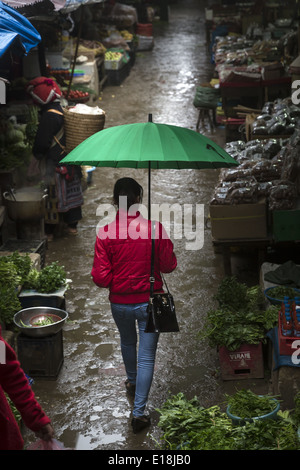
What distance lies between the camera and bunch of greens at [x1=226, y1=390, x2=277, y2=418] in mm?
4758

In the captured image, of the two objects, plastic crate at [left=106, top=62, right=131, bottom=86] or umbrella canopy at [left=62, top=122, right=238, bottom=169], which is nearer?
umbrella canopy at [left=62, top=122, right=238, bottom=169]

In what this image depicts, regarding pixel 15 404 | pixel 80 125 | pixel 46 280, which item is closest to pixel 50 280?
pixel 46 280

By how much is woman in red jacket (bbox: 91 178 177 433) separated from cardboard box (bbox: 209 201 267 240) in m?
2.14

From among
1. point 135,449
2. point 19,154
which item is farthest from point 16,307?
point 19,154

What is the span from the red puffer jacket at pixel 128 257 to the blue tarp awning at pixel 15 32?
2.38 metres

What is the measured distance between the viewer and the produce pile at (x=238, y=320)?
236 inches

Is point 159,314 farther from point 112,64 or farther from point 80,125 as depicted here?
point 112,64

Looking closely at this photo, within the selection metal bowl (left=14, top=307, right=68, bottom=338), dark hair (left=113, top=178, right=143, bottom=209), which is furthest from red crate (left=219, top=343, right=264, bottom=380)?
dark hair (left=113, top=178, right=143, bottom=209)

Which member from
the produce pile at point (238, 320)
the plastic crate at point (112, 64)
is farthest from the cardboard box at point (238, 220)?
the plastic crate at point (112, 64)

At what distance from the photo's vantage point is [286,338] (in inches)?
216

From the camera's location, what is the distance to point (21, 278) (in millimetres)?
6789

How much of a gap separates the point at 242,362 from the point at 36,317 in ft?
6.47

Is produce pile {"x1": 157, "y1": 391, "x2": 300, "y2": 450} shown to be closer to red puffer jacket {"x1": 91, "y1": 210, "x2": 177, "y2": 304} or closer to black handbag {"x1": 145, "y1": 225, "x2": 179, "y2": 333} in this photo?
black handbag {"x1": 145, "y1": 225, "x2": 179, "y2": 333}
